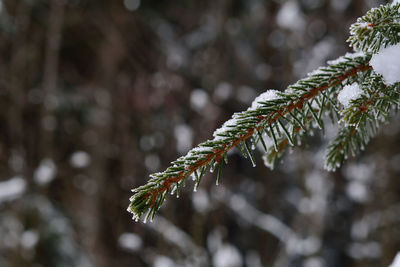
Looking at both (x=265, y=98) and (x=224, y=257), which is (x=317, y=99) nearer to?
(x=265, y=98)

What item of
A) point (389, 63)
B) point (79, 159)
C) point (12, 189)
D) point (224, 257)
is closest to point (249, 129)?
point (389, 63)

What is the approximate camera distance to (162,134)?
3.59 metres

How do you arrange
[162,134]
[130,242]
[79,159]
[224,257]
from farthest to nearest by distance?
[79,159]
[162,134]
[130,242]
[224,257]

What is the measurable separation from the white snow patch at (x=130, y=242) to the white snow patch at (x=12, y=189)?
1.02 meters

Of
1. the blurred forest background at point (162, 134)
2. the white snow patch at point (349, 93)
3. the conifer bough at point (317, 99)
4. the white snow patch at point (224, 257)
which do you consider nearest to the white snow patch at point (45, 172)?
the blurred forest background at point (162, 134)

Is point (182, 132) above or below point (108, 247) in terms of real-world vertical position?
above

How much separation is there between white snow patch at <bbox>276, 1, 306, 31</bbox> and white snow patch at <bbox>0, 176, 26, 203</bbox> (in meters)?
2.84

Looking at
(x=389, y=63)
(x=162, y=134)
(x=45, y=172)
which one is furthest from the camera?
(x=162, y=134)

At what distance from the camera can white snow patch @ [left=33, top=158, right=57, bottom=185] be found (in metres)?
3.19

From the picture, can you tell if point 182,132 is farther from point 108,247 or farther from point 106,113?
point 108,247

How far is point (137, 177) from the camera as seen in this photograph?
12.1 ft

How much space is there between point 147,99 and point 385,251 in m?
2.88

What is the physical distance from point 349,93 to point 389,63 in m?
0.07

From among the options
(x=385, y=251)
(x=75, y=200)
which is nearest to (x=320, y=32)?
(x=385, y=251)
